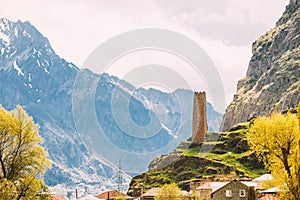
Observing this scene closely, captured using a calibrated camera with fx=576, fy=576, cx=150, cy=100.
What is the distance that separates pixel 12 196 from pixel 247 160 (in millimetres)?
133212

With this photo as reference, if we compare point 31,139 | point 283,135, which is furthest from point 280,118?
point 31,139

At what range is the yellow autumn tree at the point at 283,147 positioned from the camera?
158 feet

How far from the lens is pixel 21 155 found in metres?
54.3

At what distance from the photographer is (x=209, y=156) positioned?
7475 inches

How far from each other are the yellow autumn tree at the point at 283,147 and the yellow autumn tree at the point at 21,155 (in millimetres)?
20555

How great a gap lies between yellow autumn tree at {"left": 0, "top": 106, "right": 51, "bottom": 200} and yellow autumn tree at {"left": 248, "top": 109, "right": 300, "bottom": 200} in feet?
67.4

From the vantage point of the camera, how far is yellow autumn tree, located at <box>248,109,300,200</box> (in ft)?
158

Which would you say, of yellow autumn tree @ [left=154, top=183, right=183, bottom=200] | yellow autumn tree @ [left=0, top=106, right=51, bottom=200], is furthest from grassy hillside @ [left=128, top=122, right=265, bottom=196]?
yellow autumn tree @ [left=0, top=106, right=51, bottom=200]

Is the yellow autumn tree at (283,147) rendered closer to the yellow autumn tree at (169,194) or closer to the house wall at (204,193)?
the yellow autumn tree at (169,194)

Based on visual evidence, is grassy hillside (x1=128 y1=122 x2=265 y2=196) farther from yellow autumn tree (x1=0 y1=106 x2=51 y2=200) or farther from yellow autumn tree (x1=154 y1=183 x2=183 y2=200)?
yellow autumn tree (x1=0 y1=106 x2=51 y2=200)

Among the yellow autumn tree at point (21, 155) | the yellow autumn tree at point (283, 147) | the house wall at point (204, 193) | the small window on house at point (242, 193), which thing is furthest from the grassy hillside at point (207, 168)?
the yellow autumn tree at point (283, 147)

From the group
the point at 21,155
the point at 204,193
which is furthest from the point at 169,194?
the point at 21,155

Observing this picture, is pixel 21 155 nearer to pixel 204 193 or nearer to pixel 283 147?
pixel 283 147

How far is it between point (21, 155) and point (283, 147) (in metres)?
24.1
